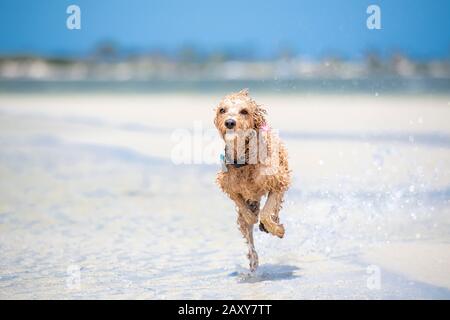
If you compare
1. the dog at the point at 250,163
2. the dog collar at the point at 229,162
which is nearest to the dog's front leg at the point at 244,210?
the dog at the point at 250,163

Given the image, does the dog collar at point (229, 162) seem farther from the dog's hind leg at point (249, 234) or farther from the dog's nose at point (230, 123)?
the dog's hind leg at point (249, 234)

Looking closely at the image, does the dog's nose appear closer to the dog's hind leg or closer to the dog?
the dog

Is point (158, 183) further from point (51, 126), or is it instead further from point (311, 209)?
point (51, 126)

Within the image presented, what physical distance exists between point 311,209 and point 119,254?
3.18 m

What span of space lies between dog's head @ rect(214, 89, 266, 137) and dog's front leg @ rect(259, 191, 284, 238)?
0.67 m

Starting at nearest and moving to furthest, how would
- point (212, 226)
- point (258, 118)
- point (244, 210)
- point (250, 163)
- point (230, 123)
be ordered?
point (230, 123) < point (258, 118) < point (250, 163) < point (244, 210) < point (212, 226)

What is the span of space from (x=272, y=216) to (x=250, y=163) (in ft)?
1.68

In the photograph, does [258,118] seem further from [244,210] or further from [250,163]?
[244,210]

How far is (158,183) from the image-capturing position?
15102 mm

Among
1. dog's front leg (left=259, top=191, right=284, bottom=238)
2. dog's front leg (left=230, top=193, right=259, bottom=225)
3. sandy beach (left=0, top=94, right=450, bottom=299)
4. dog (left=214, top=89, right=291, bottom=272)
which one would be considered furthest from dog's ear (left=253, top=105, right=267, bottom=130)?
sandy beach (left=0, top=94, right=450, bottom=299)

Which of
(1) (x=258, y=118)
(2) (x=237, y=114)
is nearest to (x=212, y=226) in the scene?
(1) (x=258, y=118)

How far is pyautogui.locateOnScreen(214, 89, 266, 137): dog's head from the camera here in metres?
7.23

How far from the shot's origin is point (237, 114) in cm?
725
